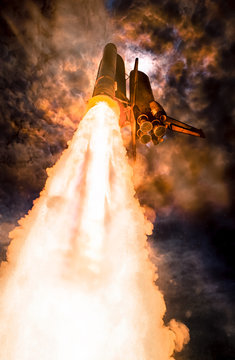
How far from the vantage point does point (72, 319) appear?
164 inches

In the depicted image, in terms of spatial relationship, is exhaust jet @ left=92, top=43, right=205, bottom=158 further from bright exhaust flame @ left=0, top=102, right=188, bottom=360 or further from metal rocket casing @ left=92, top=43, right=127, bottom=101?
bright exhaust flame @ left=0, top=102, right=188, bottom=360

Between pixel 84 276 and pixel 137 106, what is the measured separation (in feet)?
26.6

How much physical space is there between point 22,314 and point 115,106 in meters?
8.07

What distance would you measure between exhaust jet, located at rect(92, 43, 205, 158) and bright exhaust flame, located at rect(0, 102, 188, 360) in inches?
49.9

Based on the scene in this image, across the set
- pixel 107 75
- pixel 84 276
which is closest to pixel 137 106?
pixel 107 75

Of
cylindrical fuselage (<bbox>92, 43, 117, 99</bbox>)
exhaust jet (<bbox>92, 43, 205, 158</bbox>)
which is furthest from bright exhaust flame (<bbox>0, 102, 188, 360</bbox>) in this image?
exhaust jet (<bbox>92, 43, 205, 158</bbox>)

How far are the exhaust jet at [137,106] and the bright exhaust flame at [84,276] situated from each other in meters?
1.27

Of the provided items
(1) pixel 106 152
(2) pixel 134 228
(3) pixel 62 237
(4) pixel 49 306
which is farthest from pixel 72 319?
(1) pixel 106 152

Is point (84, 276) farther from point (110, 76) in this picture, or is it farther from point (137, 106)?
point (110, 76)

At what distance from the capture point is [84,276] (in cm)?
471

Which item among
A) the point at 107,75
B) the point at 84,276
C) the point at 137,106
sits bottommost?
the point at 84,276

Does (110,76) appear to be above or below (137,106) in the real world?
above

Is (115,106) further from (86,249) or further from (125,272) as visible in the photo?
(125,272)

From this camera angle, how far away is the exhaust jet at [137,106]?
319 inches
